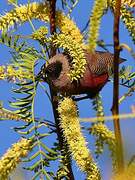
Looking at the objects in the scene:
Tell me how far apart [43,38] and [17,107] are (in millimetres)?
280

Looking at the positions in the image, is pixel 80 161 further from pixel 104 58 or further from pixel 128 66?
pixel 128 66

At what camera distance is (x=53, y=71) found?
6.39 feet

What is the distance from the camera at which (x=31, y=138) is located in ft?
6.13

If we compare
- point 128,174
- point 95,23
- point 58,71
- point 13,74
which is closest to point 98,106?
point 58,71

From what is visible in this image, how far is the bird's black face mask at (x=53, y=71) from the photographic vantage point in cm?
191

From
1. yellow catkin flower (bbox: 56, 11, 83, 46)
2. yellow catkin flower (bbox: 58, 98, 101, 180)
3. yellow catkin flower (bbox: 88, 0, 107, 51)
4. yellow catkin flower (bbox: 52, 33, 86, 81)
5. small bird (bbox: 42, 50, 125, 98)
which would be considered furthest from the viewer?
yellow catkin flower (bbox: 56, 11, 83, 46)

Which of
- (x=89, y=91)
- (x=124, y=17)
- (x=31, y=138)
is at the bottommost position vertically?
(x=31, y=138)

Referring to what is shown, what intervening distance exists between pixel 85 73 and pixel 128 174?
962mm

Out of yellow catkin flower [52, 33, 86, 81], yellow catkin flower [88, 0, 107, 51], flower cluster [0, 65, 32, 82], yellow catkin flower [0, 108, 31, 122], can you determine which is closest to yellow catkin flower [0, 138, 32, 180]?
yellow catkin flower [0, 108, 31, 122]

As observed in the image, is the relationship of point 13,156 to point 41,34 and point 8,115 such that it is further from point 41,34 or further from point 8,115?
point 41,34

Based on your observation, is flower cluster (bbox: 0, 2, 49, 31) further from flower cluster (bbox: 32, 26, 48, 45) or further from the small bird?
the small bird

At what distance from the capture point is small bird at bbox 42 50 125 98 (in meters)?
1.69

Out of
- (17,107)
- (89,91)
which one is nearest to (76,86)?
(89,91)

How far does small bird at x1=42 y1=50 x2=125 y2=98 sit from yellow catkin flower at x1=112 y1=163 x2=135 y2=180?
887 mm
